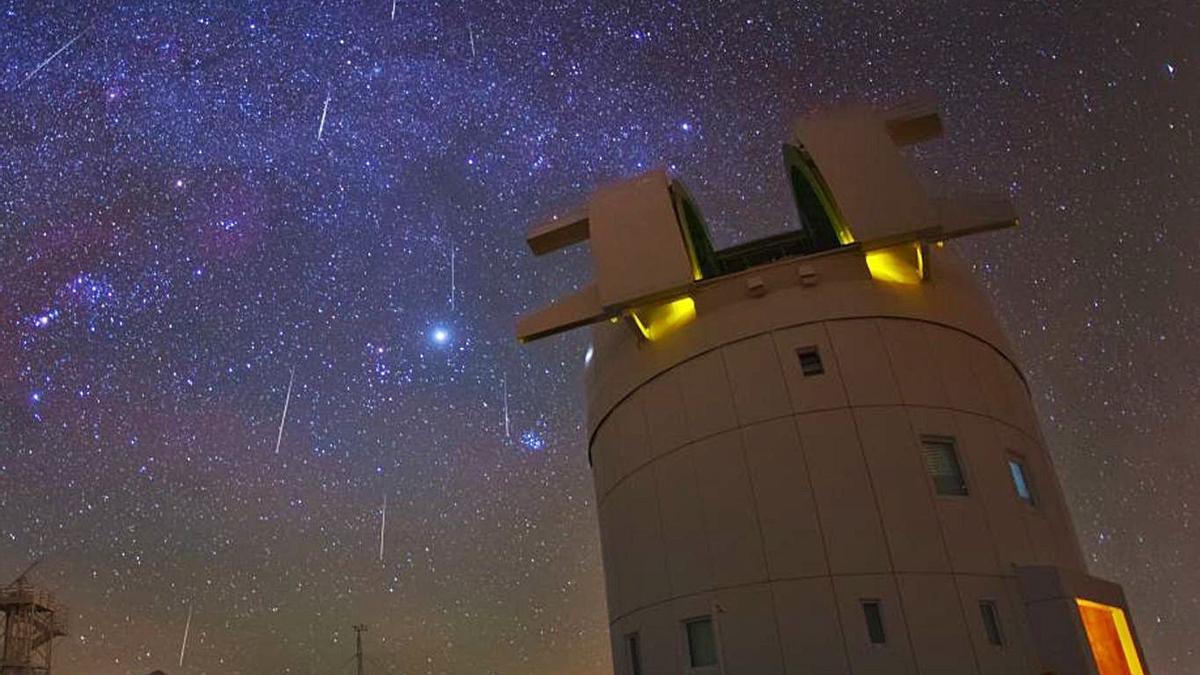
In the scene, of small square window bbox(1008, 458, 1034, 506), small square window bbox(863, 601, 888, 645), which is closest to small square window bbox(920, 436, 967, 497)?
small square window bbox(1008, 458, 1034, 506)

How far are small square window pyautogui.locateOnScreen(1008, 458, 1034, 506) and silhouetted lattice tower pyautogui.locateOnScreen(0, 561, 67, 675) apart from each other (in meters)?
45.9

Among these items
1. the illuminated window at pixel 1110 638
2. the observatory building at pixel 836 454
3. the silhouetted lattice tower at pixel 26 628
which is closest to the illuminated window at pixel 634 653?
the observatory building at pixel 836 454

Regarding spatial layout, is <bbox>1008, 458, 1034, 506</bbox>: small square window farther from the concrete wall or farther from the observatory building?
the concrete wall

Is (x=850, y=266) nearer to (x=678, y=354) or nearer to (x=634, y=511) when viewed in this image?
(x=678, y=354)

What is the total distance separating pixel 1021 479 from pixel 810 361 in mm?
4432

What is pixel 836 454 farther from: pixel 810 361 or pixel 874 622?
pixel 874 622

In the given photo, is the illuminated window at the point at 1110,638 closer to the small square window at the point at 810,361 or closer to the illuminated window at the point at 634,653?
the small square window at the point at 810,361

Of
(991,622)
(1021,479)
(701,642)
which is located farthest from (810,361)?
(701,642)

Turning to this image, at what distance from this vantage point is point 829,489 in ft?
42.0

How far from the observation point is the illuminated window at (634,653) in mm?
14414

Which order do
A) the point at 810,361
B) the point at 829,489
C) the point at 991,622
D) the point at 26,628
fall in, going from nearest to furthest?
the point at 991,622 < the point at 829,489 < the point at 810,361 < the point at 26,628

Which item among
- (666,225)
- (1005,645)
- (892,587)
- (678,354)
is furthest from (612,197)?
(1005,645)

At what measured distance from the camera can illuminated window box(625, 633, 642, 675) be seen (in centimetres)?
1441

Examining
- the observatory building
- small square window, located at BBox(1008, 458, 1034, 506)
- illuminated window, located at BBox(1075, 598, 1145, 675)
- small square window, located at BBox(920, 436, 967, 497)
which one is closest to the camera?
the observatory building
